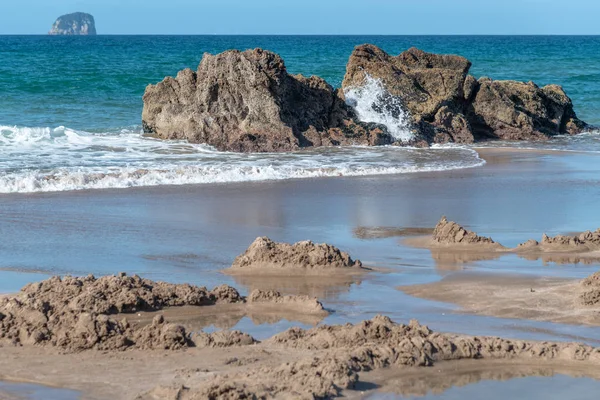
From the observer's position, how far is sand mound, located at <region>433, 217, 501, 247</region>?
733 cm

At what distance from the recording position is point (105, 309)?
17.1ft

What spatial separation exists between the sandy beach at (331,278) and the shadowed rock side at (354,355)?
0.20ft

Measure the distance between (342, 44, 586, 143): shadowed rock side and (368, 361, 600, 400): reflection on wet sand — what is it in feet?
40.6

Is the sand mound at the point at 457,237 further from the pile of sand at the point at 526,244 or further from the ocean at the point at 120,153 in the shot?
the ocean at the point at 120,153

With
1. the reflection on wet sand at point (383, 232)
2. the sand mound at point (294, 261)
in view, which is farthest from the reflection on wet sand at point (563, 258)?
the sand mound at point (294, 261)

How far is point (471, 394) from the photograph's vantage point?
13.4 ft

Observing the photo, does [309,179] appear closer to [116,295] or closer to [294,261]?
[294,261]

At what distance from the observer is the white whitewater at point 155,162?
1144 centimetres

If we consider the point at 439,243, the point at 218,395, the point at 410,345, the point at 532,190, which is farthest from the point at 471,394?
the point at 532,190

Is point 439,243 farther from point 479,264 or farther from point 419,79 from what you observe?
point 419,79

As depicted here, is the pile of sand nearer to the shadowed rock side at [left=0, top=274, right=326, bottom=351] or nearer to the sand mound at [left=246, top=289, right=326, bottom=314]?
the sand mound at [left=246, top=289, right=326, bottom=314]
